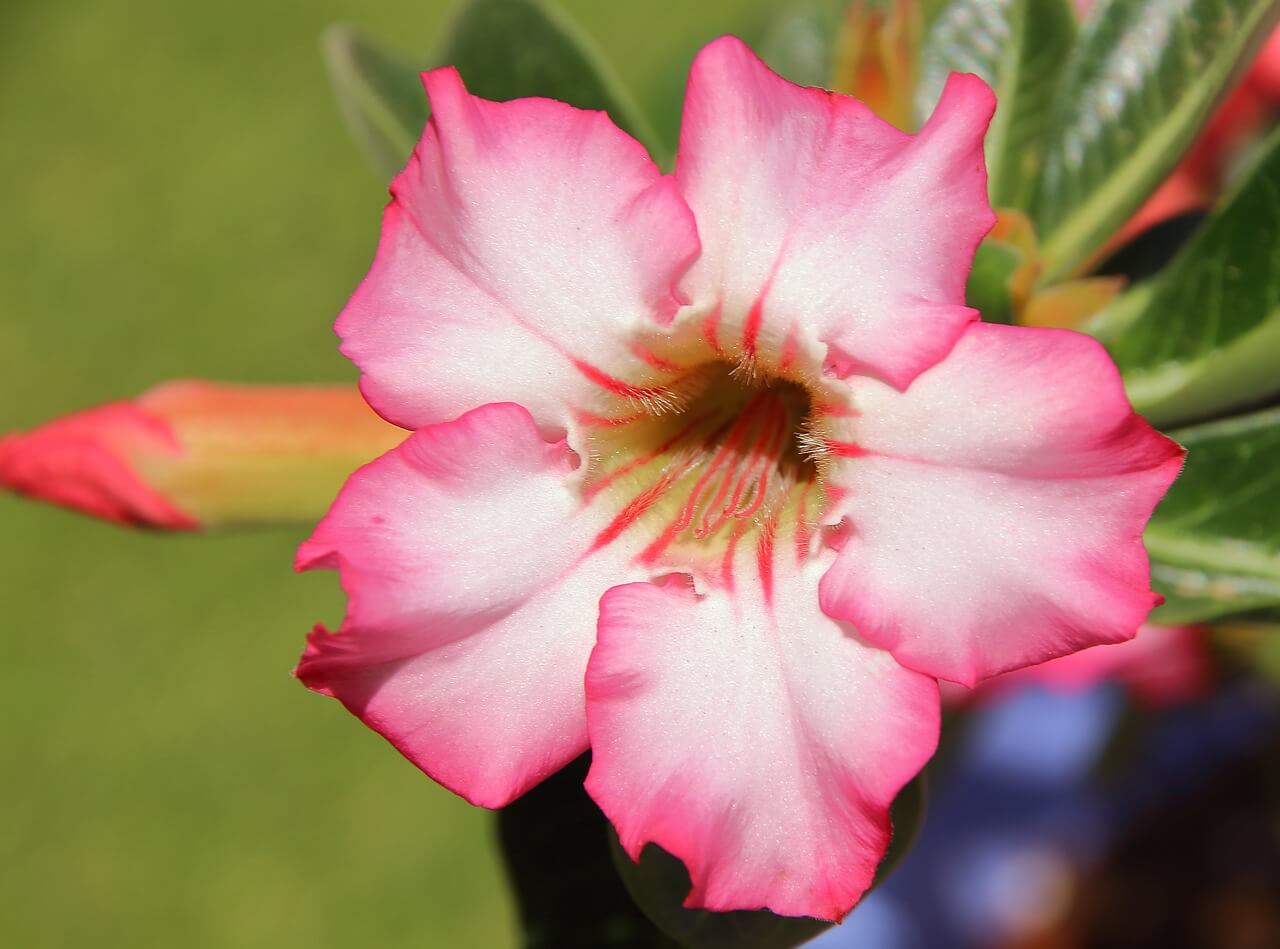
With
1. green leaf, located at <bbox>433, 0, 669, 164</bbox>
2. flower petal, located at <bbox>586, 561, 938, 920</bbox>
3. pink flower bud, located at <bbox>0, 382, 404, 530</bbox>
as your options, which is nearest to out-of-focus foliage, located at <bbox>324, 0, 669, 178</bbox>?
green leaf, located at <bbox>433, 0, 669, 164</bbox>

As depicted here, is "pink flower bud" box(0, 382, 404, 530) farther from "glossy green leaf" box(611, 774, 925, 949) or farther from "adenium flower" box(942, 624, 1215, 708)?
"adenium flower" box(942, 624, 1215, 708)

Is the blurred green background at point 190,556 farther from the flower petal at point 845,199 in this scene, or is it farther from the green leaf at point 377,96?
the flower petal at point 845,199

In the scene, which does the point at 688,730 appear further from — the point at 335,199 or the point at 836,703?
the point at 335,199

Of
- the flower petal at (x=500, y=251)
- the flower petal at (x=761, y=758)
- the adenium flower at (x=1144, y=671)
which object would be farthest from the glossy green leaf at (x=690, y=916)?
the adenium flower at (x=1144, y=671)

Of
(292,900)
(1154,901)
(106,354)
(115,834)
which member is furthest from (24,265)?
(1154,901)

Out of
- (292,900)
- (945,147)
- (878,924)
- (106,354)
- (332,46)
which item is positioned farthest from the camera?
(106,354)
